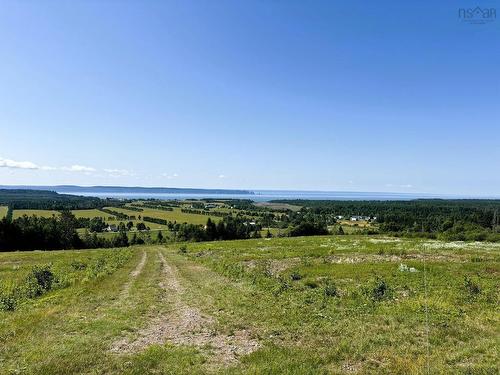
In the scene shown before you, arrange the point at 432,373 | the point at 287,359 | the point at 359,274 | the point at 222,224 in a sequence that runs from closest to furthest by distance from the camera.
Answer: the point at 432,373
the point at 287,359
the point at 359,274
the point at 222,224

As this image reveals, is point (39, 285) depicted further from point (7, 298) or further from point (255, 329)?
point (255, 329)

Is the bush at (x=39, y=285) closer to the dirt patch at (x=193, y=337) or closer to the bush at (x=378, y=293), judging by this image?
the dirt patch at (x=193, y=337)

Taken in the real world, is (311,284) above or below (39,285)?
above

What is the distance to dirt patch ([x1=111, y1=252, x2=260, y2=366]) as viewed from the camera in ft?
35.2

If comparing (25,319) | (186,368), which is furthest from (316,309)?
(25,319)

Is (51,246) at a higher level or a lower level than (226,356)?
lower

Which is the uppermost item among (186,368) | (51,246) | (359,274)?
(186,368)

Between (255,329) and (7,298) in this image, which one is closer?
(255,329)

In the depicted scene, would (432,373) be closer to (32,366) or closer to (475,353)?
(475,353)

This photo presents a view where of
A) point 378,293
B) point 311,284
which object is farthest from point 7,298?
point 378,293

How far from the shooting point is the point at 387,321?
1364 cm

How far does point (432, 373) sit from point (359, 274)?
19.2 meters

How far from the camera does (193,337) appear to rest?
40.0 feet

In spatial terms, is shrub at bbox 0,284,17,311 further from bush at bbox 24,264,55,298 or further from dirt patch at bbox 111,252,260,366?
dirt patch at bbox 111,252,260,366
